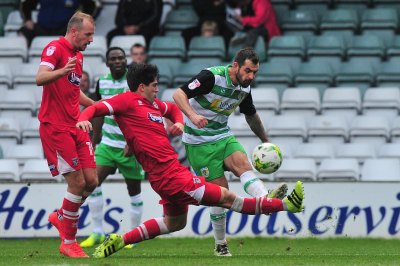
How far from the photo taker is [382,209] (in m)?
15.1

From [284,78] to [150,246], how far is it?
549cm

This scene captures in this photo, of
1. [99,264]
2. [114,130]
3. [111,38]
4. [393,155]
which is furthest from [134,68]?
[111,38]

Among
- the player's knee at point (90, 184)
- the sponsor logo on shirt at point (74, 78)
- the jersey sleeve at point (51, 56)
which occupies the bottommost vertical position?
the player's knee at point (90, 184)

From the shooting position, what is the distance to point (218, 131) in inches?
463

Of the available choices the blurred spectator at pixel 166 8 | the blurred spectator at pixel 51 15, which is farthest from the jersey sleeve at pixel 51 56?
the blurred spectator at pixel 166 8

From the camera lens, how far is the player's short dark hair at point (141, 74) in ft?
35.9

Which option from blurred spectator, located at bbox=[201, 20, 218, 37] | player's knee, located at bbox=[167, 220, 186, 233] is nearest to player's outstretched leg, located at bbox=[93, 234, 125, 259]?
player's knee, located at bbox=[167, 220, 186, 233]

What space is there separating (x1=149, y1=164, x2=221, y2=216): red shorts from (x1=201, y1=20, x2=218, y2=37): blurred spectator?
9.15 meters

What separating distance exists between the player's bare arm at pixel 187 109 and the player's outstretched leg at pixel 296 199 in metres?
1.03

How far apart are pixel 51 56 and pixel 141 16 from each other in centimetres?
→ 886

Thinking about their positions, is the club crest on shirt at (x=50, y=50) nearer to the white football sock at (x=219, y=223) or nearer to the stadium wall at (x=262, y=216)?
the white football sock at (x=219, y=223)

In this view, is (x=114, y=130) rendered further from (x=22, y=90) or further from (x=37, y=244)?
(x=22, y=90)

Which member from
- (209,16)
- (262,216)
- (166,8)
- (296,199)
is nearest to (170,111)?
(296,199)

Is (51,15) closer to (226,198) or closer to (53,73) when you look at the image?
(53,73)
